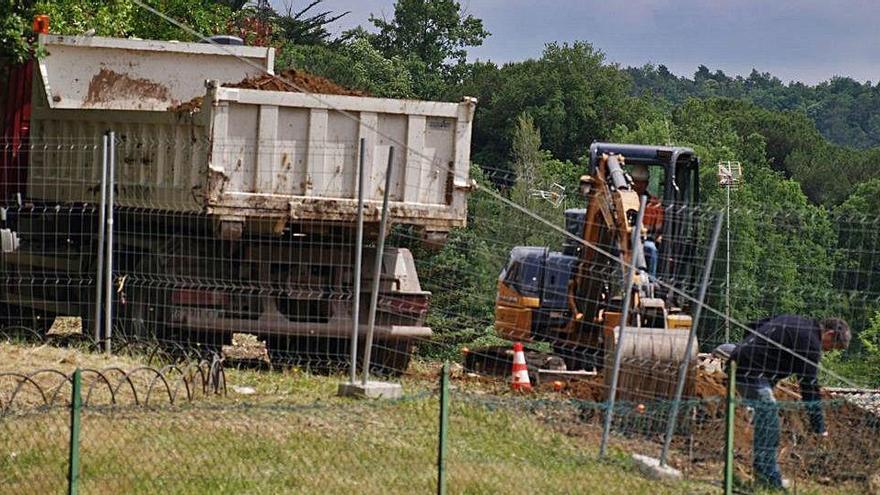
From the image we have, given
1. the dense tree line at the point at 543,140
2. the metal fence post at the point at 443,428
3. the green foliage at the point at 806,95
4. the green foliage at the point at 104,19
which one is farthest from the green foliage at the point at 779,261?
the green foliage at the point at 806,95

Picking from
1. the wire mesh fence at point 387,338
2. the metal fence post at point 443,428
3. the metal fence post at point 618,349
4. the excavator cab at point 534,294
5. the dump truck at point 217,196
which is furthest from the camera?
the excavator cab at point 534,294

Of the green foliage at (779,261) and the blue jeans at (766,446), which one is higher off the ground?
the green foliage at (779,261)

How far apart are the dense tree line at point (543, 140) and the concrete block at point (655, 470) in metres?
2.29

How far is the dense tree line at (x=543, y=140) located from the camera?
15.7 metres

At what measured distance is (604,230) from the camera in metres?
17.5

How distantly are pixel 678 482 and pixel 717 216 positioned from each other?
6.41 ft

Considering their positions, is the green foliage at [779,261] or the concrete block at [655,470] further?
the green foliage at [779,261]

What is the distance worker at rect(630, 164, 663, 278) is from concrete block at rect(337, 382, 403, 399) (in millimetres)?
3024

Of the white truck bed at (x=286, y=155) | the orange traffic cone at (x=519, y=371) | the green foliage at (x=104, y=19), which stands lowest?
the orange traffic cone at (x=519, y=371)

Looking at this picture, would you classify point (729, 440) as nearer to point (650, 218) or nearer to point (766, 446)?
point (766, 446)

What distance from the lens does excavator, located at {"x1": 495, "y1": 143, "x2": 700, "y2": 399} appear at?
14.3 meters

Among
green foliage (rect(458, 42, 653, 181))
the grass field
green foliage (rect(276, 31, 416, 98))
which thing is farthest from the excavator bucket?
green foliage (rect(458, 42, 653, 181))

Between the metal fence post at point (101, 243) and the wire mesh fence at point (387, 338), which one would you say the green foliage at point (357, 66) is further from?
the metal fence post at point (101, 243)

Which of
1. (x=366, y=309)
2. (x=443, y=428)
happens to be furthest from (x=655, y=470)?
(x=366, y=309)
